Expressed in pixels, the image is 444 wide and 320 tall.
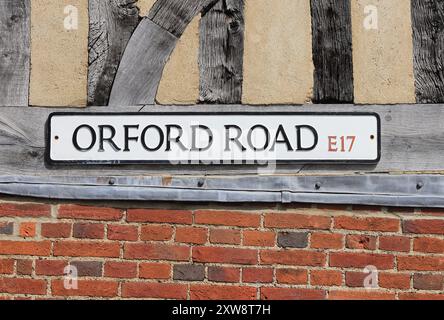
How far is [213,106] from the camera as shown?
3770mm

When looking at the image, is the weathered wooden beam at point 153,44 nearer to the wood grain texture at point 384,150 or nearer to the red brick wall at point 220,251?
the wood grain texture at point 384,150

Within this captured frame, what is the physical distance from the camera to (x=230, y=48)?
12.5ft

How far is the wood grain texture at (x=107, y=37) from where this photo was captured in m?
3.83

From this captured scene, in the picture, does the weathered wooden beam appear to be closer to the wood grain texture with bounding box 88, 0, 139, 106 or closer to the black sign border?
the wood grain texture with bounding box 88, 0, 139, 106

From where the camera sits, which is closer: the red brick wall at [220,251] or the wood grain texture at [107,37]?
the red brick wall at [220,251]

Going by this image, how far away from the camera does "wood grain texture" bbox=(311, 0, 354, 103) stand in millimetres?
3773

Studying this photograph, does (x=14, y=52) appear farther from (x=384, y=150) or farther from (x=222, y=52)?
(x=384, y=150)

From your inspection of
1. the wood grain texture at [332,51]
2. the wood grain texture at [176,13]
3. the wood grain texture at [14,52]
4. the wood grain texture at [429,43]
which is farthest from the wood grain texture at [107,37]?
the wood grain texture at [429,43]

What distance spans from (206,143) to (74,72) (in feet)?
2.63

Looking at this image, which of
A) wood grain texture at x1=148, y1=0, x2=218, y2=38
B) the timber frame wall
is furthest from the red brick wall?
wood grain texture at x1=148, y1=0, x2=218, y2=38

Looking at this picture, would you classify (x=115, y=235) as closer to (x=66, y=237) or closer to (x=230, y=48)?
(x=66, y=237)

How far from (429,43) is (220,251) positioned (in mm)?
1536
